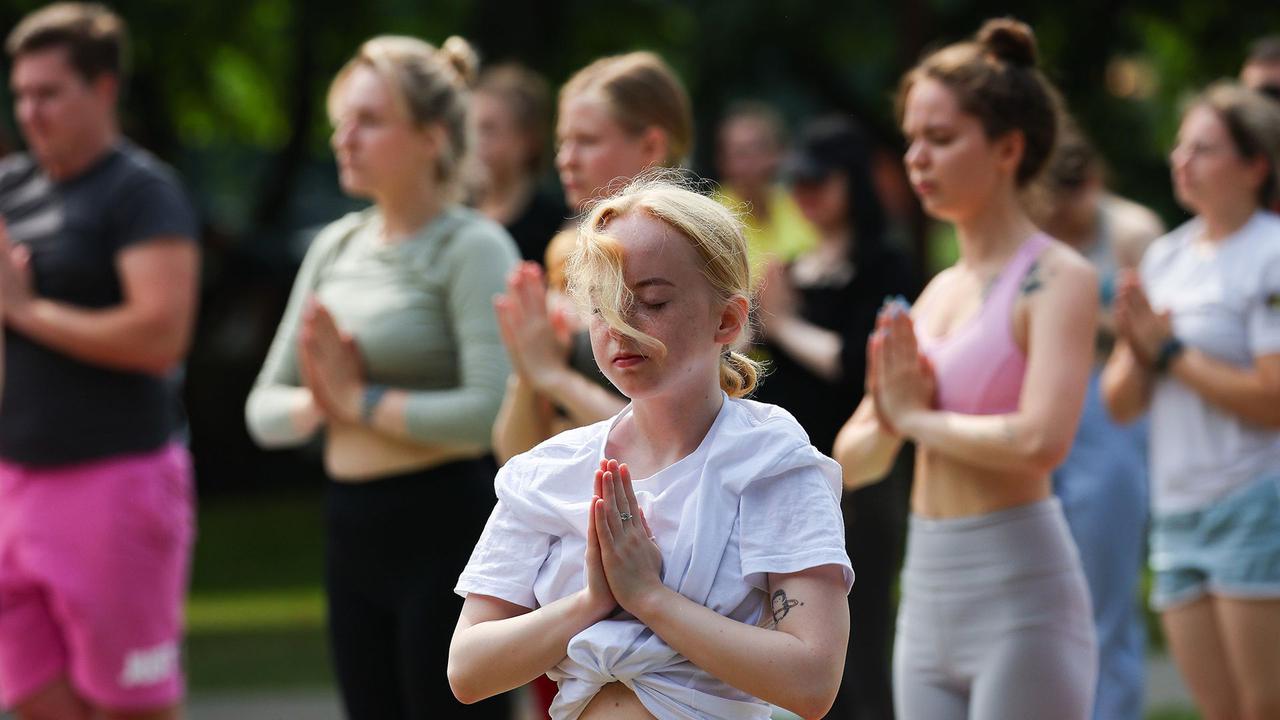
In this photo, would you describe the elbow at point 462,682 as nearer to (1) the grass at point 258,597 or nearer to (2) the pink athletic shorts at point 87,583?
(2) the pink athletic shorts at point 87,583

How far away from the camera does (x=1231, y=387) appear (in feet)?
15.2

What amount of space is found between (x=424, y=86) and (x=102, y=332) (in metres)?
1.30

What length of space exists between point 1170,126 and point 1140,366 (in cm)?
920

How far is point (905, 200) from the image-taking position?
12.0 m

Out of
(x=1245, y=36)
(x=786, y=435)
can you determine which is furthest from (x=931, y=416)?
(x=1245, y=36)

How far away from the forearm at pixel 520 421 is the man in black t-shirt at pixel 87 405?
1.40m

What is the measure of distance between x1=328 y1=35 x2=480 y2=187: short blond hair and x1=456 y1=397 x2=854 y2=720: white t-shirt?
78.4 inches

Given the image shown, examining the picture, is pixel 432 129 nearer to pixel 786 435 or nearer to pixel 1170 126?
pixel 786 435

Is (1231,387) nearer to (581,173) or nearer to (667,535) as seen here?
(581,173)

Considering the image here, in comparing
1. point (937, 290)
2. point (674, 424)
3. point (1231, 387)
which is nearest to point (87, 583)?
point (937, 290)

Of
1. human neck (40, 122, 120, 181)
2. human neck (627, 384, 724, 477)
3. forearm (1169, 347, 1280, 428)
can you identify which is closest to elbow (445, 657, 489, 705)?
human neck (627, 384, 724, 477)

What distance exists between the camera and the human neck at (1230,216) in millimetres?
4891

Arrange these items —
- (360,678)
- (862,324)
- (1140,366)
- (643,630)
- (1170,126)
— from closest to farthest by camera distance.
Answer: (643,630), (360,678), (1140,366), (862,324), (1170,126)

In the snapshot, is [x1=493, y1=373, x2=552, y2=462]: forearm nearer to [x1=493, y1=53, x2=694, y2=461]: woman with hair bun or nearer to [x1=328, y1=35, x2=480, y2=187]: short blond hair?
[x1=493, y1=53, x2=694, y2=461]: woman with hair bun
